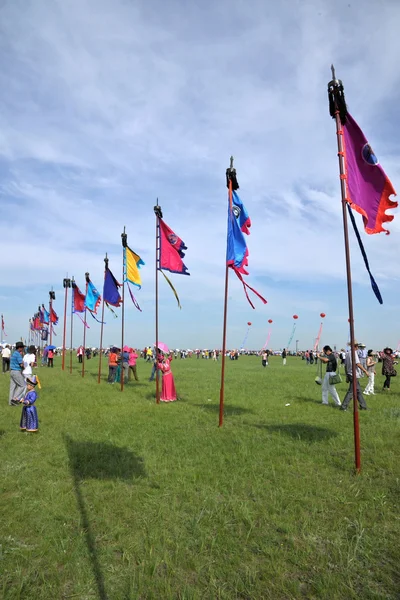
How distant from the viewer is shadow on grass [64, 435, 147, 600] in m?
6.99

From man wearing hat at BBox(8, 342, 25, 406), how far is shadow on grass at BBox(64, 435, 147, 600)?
556 centimetres

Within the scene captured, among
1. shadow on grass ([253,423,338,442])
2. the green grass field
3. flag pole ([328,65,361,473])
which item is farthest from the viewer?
shadow on grass ([253,423,338,442])

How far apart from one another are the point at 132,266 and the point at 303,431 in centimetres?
1196

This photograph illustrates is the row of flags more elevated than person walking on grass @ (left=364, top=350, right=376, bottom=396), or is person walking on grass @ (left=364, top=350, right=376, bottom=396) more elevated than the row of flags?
the row of flags

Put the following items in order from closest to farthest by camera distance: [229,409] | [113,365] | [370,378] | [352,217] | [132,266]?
1. [352,217]
2. [229,409]
3. [370,378]
4. [132,266]
5. [113,365]

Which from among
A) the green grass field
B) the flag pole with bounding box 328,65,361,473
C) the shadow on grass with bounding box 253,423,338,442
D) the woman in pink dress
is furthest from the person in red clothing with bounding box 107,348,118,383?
the flag pole with bounding box 328,65,361,473

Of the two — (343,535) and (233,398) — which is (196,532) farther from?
(233,398)

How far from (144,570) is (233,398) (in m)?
12.1

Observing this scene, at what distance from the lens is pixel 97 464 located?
7984 millimetres

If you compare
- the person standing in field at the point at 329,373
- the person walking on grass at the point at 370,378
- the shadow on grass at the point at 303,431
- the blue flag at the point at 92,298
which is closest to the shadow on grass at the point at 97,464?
the shadow on grass at the point at 303,431

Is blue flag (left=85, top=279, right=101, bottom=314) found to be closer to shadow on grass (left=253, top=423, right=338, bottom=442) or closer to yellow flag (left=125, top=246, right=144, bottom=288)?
yellow flag (left=125, top=246, right=144, bottom=288)

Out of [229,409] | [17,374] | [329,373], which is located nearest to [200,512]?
[229,409]

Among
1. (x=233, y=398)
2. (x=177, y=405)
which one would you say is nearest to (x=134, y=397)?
(x=177, y=405)

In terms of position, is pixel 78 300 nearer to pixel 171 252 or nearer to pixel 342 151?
pixel 171 252
